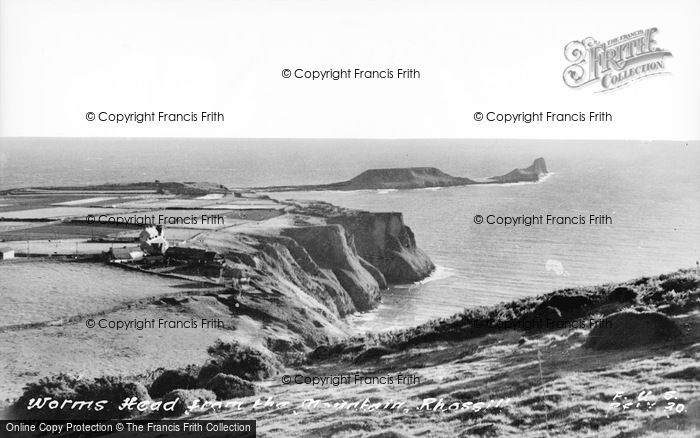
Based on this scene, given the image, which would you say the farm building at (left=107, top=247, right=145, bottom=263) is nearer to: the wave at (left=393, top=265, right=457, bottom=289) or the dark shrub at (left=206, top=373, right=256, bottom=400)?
the dark shrub at (left=206, top=373, right=256, bottom=400)

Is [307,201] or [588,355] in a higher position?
[307,201]

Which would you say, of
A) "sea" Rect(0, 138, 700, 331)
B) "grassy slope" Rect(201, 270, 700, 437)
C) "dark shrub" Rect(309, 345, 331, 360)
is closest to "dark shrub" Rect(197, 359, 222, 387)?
"grassy slope" Rect(201, 270, 700, 437)

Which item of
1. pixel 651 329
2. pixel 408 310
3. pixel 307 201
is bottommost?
pixel 408 310

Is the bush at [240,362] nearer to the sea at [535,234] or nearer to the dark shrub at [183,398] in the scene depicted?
the dark shrub at [183,398]

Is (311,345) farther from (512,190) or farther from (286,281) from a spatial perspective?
(512,190)

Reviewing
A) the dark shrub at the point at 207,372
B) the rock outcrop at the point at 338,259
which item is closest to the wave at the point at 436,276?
the rock outcrop at the point at 338,259

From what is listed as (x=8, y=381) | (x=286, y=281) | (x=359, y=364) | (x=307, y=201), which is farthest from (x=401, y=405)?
(x=307, y=201)

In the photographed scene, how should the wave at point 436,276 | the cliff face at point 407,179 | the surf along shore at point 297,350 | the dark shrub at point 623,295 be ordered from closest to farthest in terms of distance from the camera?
the surf along shore at point 297,350
the dark shrub at point 623,295
the wave at point 436,276
the cliff face at point 407,179
